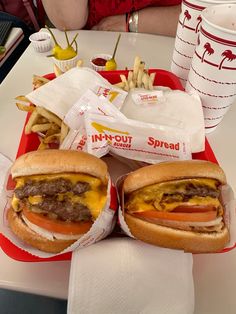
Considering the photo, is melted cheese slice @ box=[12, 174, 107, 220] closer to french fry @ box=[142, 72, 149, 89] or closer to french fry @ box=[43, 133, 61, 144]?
french fry @ box=[43, 133, 61, 144]

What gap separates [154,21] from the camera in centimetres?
168

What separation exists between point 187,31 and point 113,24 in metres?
0.85

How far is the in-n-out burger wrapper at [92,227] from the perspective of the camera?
655mm

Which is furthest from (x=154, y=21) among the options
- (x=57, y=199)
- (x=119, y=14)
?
(x=57, y=199)

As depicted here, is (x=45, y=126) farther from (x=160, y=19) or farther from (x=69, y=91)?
(x=160, y=19)

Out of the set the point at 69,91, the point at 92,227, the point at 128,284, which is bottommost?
the point at 128,284

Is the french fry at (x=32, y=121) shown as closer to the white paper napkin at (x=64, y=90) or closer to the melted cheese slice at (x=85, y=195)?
the white paper napkin at (x=64, y=90)

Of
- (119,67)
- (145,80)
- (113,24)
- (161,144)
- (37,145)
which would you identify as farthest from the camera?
(113,24)

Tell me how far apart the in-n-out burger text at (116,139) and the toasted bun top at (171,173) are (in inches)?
8.3

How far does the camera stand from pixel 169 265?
0.67 meters

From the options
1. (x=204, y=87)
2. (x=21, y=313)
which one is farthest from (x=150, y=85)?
(x=21, y=313)

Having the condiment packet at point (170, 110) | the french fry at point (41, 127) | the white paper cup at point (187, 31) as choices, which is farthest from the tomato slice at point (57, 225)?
the white paper cup at point (187, 31)

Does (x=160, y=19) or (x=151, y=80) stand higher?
(x=160, y=19)

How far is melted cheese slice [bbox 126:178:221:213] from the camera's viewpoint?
702mm
